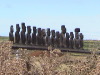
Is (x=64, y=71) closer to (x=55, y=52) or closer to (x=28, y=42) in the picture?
(x=55, y=52)

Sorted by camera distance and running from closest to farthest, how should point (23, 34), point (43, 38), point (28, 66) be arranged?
point (28, 66) → point (43, 38) → point (23, 34)

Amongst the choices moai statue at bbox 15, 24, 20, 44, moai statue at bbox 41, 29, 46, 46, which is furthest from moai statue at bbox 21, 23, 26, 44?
moai statue at bbox 41, 29, 46, 46

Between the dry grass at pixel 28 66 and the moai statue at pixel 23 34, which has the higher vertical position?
the moai statue at pixel 23 34

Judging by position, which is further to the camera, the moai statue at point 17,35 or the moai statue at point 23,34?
the moai statue at point 17,35

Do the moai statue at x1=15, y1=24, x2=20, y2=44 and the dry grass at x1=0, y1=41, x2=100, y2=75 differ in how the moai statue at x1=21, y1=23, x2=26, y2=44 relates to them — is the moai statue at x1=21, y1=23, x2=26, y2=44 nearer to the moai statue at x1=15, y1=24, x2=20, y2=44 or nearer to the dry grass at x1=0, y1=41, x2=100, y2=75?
the moai statue at x1=15, y1=24, x2=20, y2=44

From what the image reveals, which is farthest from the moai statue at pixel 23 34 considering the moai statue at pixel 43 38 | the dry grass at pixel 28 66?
the dry grass at pixel 28 66

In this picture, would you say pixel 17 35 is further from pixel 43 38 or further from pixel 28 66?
pixel 28 66

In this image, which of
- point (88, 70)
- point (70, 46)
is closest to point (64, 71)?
point (88, 70)

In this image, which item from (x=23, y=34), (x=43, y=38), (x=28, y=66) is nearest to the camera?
(x=28, y=66)

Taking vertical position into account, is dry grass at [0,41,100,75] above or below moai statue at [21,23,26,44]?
below

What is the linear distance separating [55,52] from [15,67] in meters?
0.97

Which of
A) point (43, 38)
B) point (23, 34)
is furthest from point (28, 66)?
point (23, 34)

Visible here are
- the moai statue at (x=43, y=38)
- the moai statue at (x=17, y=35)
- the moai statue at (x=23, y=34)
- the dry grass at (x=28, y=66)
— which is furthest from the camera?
the moai statue at (x=17, y=35)

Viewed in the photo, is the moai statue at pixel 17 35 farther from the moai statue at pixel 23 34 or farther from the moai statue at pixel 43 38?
the moai statue at pixel 43 38
